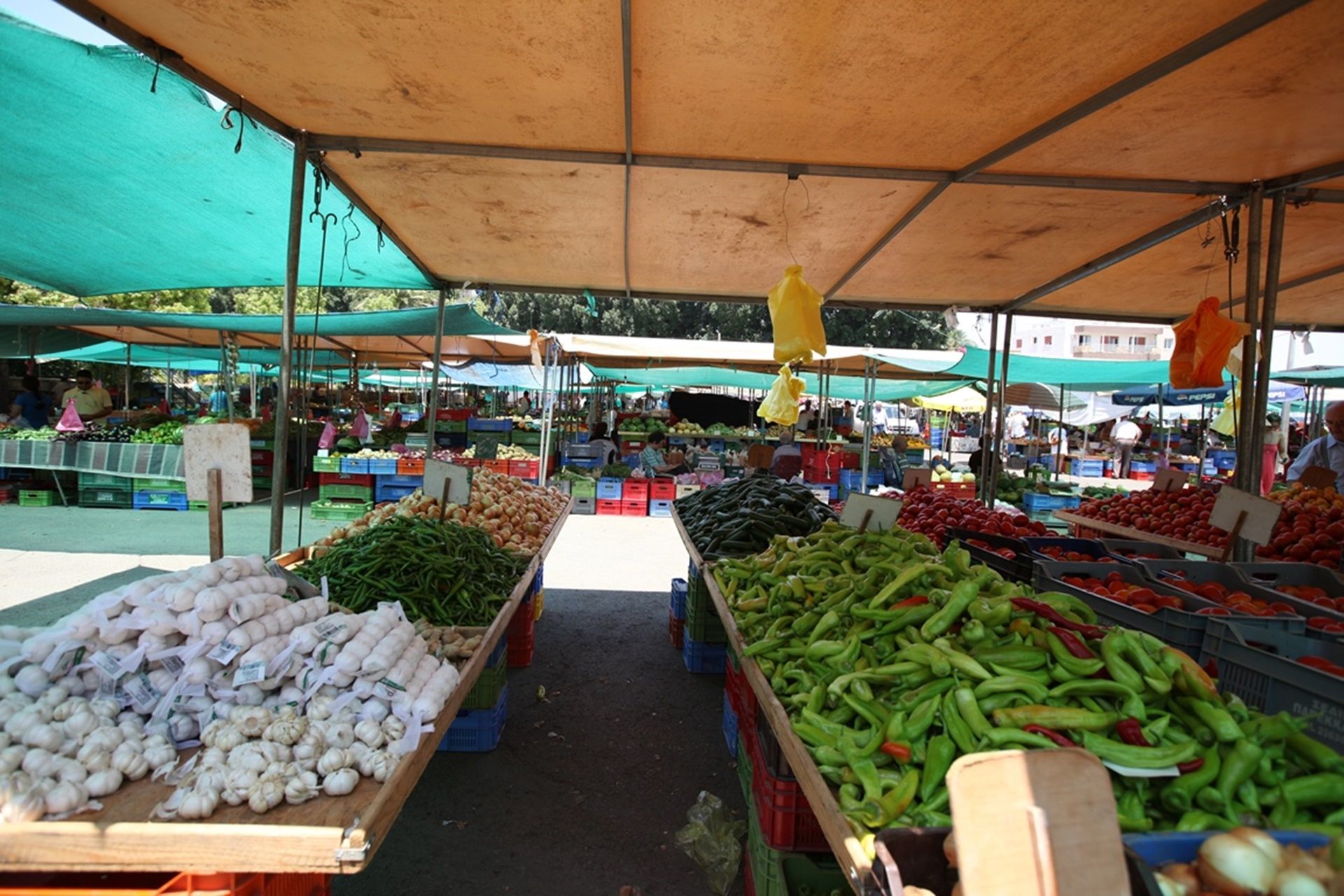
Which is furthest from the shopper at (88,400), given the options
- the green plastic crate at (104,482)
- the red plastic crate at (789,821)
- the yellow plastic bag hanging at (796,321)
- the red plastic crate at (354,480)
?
the red plastic crate at (789,821)

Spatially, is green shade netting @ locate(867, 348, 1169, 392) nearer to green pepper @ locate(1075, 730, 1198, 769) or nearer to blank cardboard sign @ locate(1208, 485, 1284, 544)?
blank cardboard sign @ locate(1208, 485, 1284, 544)

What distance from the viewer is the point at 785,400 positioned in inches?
395

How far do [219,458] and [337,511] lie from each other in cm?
884

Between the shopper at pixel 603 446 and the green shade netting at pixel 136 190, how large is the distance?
645 cm

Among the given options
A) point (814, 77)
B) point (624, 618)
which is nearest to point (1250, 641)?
point (814, 77)

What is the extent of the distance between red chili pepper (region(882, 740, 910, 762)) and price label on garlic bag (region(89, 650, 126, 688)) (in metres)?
2.28

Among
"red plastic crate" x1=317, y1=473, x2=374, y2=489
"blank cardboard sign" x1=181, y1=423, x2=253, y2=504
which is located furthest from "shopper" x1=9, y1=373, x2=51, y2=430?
"blank cardboard sign" x1=181, y1=423, x2=253, y2=504

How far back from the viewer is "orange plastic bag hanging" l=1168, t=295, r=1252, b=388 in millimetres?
4746

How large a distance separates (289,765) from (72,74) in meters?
3.39

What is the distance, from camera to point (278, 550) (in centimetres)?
431

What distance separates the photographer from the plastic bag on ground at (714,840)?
3072mm

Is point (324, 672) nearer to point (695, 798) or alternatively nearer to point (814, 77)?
point (695, 798)

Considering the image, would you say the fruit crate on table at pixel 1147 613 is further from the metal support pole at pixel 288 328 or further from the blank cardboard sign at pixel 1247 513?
the metal support pole at pixel 288 328

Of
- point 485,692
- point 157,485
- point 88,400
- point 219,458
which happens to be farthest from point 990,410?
point 88,400
